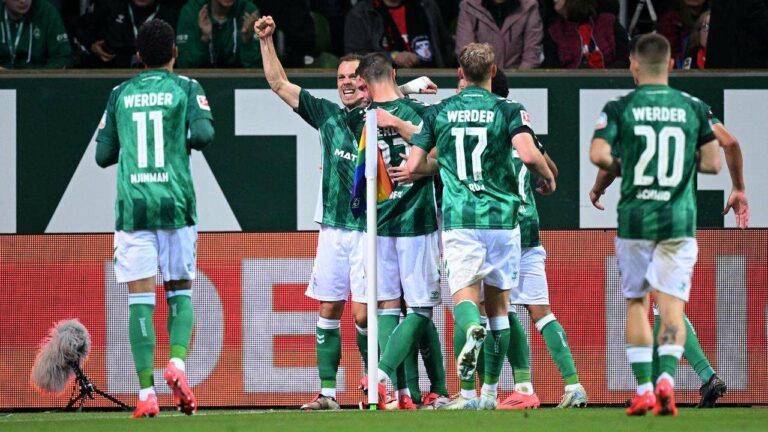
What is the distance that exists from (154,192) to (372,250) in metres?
1.51

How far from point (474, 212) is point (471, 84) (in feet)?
2.66

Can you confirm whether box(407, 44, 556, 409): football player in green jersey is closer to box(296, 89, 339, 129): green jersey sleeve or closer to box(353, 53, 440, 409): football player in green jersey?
box(353, 53, 440, 409): football player in green jersey

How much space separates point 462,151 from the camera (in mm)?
9180

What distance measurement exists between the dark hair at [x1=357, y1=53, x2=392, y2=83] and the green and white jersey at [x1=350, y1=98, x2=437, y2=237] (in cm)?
19

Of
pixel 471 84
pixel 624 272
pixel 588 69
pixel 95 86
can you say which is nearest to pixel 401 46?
pixel 588 69

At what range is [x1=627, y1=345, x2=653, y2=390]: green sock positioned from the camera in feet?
26.3

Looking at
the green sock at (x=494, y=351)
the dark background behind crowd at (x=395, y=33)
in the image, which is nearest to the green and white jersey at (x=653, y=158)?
the green sock at (x=494, y=351)

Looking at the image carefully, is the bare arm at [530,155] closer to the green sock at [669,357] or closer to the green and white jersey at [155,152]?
the green sock at [669,357]

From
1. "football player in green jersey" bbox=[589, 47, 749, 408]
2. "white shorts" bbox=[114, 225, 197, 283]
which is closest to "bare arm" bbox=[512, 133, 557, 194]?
"football player in green jersey" bbox=[589, 47, 749, 408]

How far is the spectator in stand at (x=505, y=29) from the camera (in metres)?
12.7

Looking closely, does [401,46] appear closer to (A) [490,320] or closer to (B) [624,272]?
(A) [490,320]

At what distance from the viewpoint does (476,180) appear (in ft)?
30.1

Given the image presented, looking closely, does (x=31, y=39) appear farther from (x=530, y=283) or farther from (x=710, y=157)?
(x=710, y=157)

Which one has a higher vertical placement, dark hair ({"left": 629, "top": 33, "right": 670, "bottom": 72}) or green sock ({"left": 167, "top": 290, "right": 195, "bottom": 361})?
dark hair ({"left": 629, "top": 33, "right": 670, "bottom": 72})
